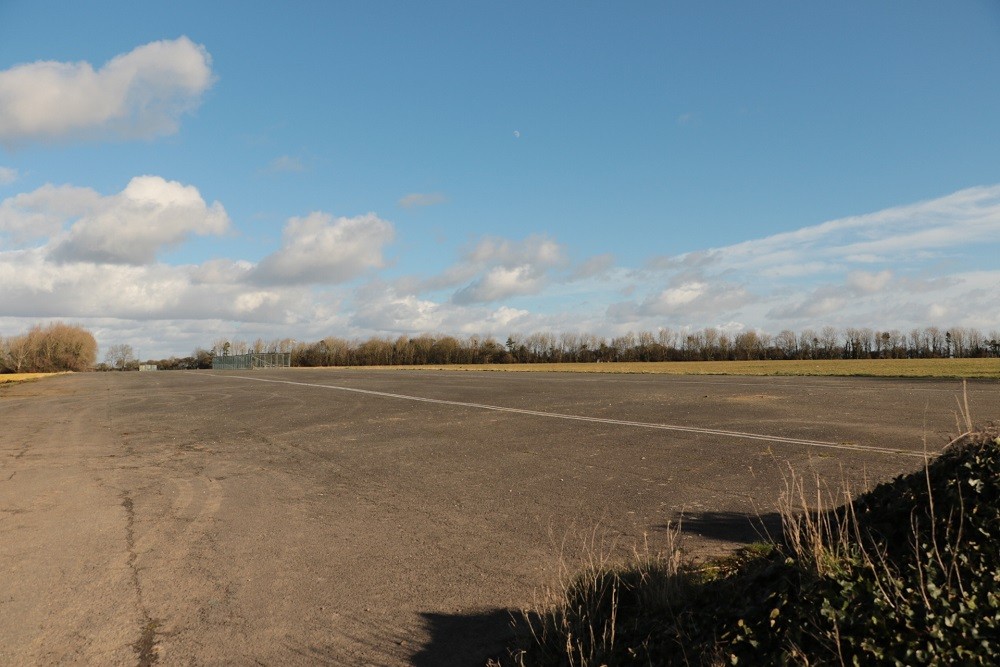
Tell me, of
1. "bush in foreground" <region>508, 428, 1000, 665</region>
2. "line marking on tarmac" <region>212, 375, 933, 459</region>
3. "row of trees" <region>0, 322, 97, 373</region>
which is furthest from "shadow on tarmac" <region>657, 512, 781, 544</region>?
"row of trees" <region>0, 322, 97, 373</region>

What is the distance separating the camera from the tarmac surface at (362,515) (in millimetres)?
4230

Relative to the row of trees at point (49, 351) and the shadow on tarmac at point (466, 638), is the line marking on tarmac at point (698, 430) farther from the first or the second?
the row of trees at point (49, 351)

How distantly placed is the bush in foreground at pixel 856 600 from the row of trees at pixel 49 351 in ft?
439

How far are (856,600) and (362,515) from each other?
5.30 m

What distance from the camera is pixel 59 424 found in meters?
17.4

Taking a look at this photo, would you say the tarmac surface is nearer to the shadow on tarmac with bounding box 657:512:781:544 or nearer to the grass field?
the shadow on tarmac with bounding box 657:512:781:544

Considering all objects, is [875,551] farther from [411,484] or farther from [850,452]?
[850,452]

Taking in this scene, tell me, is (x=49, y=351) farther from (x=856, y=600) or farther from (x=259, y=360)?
(x=856, y=600)

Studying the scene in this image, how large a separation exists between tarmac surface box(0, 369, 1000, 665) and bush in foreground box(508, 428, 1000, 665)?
1.65 ft

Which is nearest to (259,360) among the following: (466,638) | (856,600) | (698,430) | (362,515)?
(698,430)

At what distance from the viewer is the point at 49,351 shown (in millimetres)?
117250

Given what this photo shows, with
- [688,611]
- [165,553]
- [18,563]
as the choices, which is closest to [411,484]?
[165,553]

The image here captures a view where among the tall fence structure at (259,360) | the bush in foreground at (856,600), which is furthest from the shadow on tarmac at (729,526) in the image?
the tall fence structure at (259,360)

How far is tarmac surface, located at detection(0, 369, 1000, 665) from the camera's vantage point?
4.23 m
